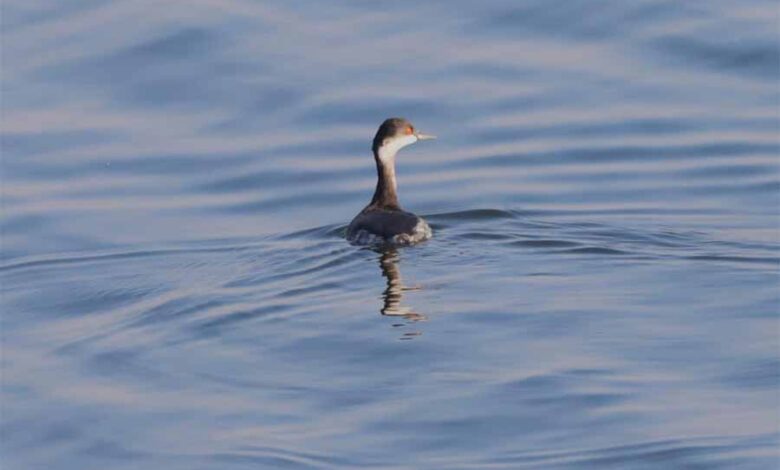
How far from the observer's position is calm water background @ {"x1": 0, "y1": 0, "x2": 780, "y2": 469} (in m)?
12.6

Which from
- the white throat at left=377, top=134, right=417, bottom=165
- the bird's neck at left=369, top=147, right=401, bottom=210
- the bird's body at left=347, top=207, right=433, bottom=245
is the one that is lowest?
the bird's body at left=347, top=207, right=433, bottom=245

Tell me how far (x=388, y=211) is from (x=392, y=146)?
1079 mm

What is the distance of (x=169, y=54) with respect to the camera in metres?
22.8

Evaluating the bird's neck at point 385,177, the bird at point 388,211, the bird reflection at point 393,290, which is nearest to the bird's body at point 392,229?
the bird at point 388,211

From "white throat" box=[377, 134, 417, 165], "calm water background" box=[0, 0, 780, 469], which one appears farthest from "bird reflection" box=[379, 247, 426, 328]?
"white throat" box=[377, 134, 417, 165]

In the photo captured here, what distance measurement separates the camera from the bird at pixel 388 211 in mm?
17125

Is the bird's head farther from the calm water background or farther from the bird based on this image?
the calm water background

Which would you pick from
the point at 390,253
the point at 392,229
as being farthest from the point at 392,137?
the point at 390,253

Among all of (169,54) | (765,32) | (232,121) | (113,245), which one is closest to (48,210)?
(113,245)

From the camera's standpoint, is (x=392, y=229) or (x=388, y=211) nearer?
(x=392, y=229)

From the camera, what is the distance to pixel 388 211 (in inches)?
694

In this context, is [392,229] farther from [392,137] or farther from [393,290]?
[392,137]

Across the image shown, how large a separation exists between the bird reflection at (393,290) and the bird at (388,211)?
140 millimetres

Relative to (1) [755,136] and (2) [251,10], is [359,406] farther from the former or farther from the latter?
(2) [251,10]
